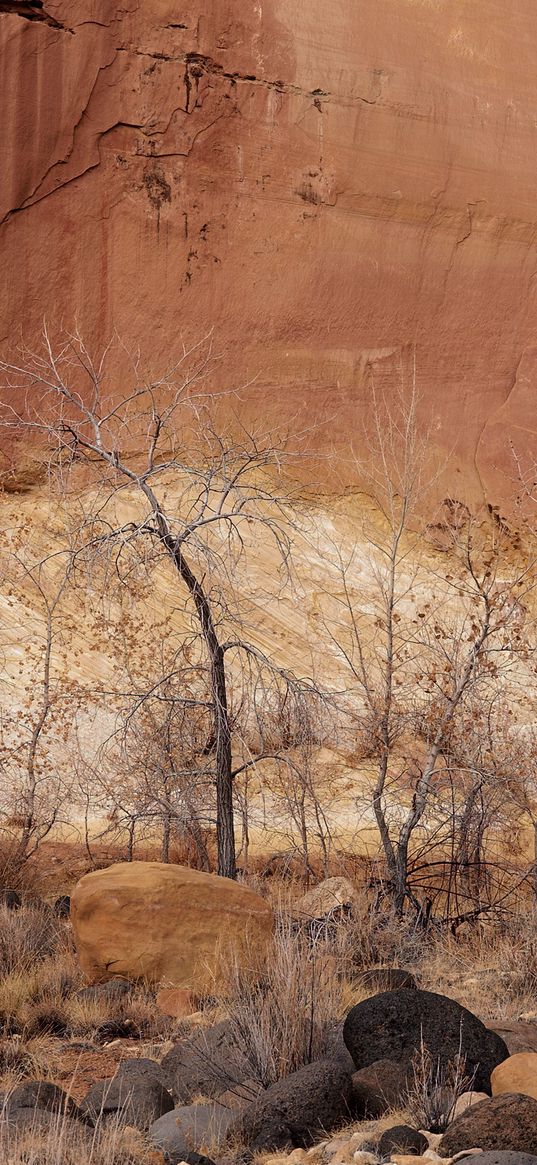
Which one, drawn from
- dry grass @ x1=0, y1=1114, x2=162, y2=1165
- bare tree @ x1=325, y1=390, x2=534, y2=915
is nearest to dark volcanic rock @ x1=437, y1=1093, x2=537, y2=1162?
dry grass @ x1=0, y1=1114, x2=162, y2=1165

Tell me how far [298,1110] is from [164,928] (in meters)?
2.43

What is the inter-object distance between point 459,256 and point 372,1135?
50.3 feet

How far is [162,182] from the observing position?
16312mm

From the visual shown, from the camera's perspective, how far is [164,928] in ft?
23.0

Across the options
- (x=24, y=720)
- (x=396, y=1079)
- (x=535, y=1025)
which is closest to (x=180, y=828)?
(x=24, y=720)

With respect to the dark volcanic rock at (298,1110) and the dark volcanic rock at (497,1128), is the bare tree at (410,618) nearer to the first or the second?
the dark volcanic rock at (298,1110)

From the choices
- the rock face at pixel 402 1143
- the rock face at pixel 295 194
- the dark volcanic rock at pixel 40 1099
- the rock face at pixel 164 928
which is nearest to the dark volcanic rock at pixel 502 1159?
the rock face at pixel 402 1143

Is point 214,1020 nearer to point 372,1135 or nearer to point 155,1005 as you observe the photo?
point 155,1005

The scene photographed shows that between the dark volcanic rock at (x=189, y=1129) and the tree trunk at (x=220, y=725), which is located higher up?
the tree trunk at (x=220, y=725)

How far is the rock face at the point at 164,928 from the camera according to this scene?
23.0 ft

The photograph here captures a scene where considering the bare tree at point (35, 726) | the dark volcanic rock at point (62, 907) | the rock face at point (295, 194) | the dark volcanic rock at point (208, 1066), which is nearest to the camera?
the dark volcanic rock at point (208, 1066)

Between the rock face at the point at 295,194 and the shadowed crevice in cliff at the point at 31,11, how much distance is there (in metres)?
0.03

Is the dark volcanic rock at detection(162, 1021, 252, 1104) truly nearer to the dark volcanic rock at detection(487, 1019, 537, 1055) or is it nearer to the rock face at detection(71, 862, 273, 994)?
the dark volcanic rock at detection(487, 1019, 537, 1055)

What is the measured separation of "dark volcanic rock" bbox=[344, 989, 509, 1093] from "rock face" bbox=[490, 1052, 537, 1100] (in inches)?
4.1
